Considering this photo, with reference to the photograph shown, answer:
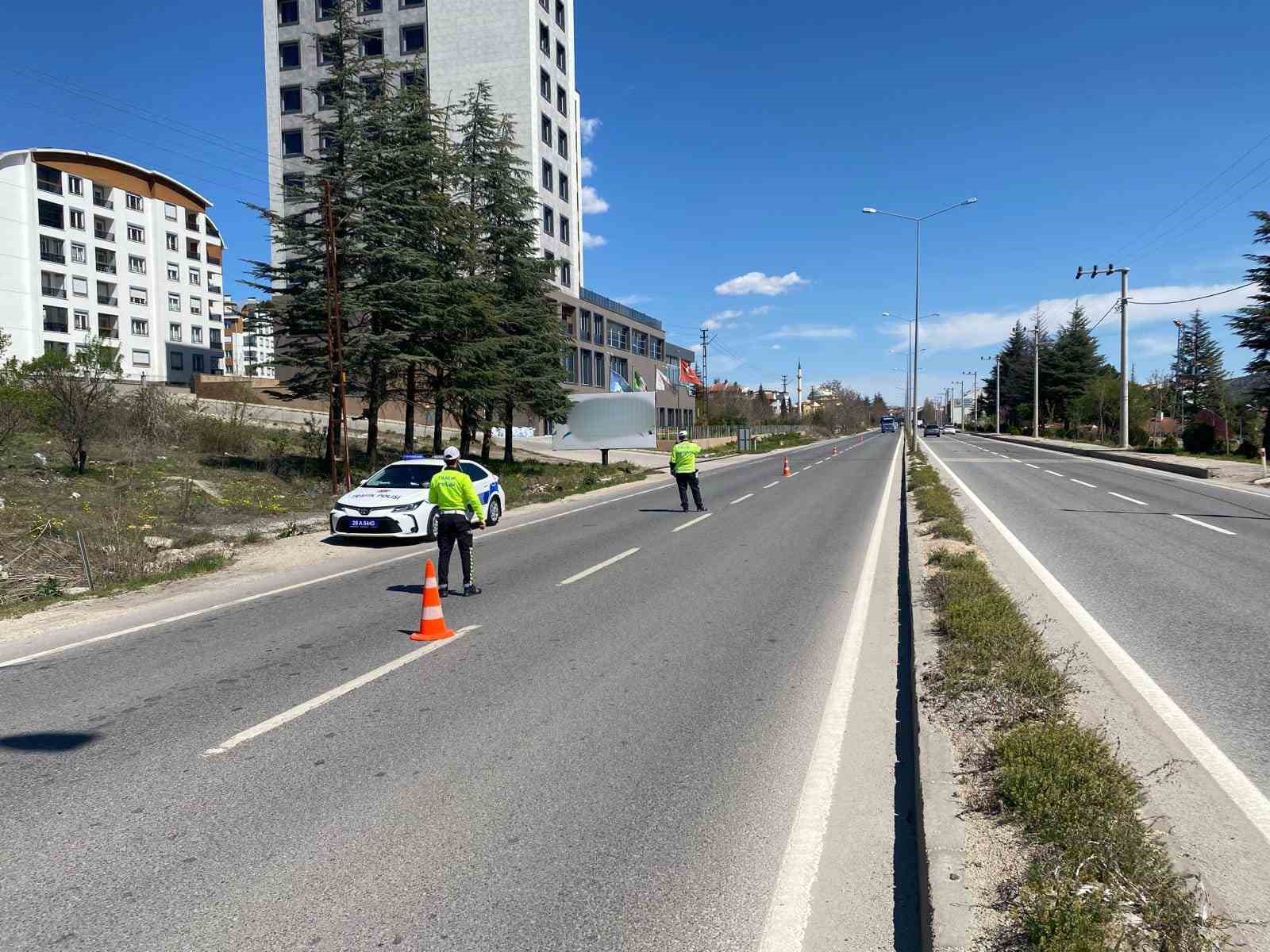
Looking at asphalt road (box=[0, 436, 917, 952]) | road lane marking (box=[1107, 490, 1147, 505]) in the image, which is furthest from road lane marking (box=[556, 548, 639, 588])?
road lane marking (box=[1107, 490, 1147, 505])

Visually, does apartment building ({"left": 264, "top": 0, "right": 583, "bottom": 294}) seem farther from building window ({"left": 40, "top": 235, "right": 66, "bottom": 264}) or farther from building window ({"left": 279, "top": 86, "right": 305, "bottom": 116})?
building window ({"left": 40, "top": 235, "right": 66, "bottom": 264})

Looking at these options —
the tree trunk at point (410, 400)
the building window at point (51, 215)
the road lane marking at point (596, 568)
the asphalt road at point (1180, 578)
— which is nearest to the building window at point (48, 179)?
the building window at point (51, 215)

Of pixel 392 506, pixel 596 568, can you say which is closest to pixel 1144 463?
pixel 596 568

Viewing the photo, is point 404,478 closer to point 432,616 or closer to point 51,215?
point 432,616

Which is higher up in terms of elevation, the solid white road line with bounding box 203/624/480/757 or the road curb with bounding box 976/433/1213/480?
the road curb with bounding box 976/433/1213/480

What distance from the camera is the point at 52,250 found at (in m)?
57.0

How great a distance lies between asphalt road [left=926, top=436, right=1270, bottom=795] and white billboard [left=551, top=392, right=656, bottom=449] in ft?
48.3

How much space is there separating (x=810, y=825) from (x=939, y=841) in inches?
25.1

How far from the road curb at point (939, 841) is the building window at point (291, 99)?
57440mm

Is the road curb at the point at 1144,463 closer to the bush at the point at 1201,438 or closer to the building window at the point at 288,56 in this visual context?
the bush at the point at 1201,438

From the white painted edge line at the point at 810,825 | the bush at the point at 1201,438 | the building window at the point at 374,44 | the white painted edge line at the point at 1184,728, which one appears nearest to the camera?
the white painted edge line at the point at 810,825

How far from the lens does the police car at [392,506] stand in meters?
14.0

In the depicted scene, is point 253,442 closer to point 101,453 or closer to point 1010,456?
point 101,453

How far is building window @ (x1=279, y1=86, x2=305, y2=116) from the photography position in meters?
51.7
